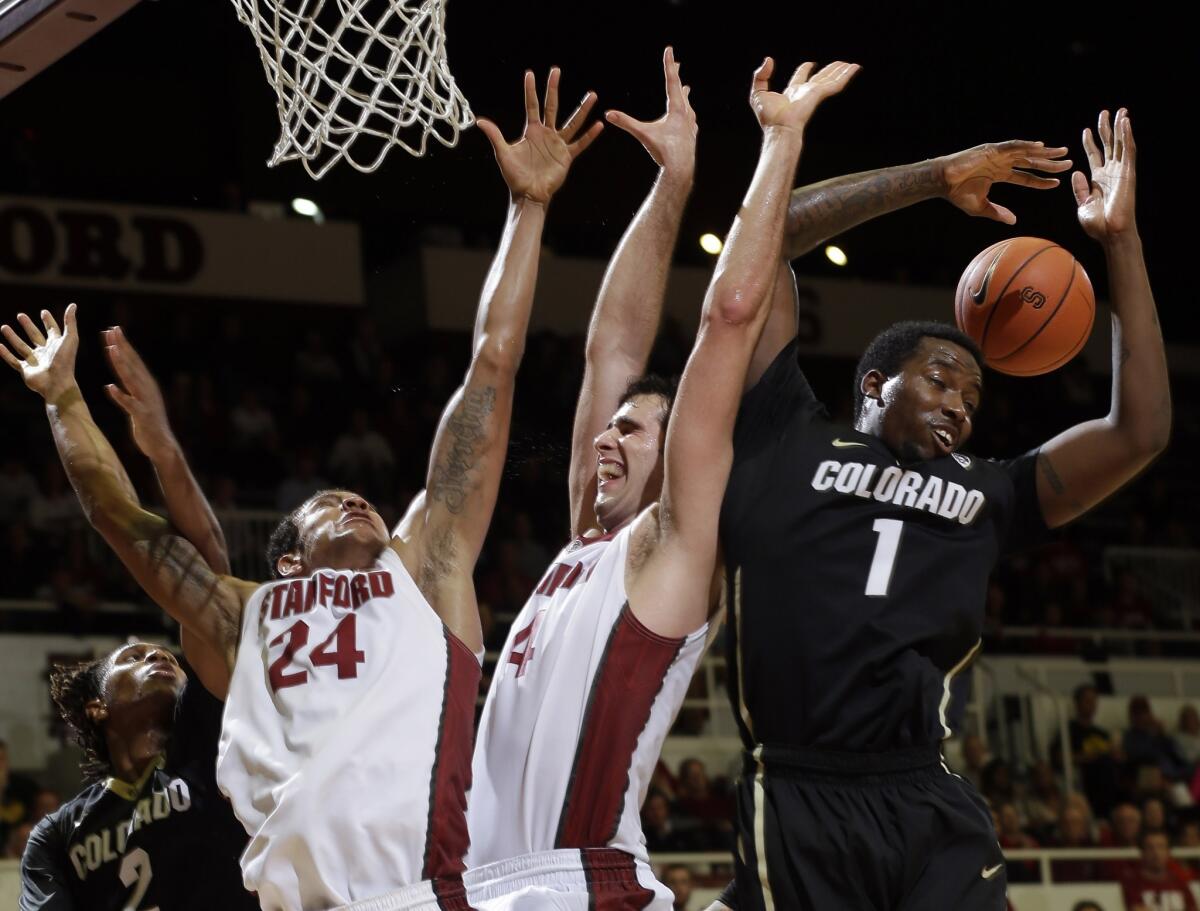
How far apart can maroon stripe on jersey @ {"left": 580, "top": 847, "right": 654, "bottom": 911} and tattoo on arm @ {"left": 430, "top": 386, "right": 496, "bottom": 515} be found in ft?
2.76

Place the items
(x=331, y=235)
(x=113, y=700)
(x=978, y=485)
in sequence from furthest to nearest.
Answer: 1. (x=331, y=235)
2. (x=113, y=700)
3. (x=978, y=485)

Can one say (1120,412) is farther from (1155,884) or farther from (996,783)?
(996,783)

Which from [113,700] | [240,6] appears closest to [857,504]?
[240,6]

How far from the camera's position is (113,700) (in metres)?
4.98

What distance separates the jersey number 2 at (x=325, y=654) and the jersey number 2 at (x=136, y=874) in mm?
1549

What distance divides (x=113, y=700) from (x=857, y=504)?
2583 mm

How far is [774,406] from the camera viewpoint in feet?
12.1

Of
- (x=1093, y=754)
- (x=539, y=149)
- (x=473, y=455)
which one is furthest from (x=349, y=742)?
(x=1093, y=754)

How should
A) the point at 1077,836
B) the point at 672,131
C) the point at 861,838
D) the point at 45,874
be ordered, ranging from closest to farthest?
the point at 861,838
the point at 672,131
the point at 45,874
the point at 1077,836

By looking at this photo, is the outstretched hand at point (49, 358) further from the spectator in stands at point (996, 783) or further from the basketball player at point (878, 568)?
the spectator in stands at point (996, 783)

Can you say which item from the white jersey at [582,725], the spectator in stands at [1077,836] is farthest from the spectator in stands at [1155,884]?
the white jersey at [582,725]

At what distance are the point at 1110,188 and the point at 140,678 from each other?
10.3 feet

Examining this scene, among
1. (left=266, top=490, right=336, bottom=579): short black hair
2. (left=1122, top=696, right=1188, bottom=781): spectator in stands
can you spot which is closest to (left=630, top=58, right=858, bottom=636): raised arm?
(left=266, top=490, right=336, bottom=579): short black hair

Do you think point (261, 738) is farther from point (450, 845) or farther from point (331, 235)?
point (331, 235)
